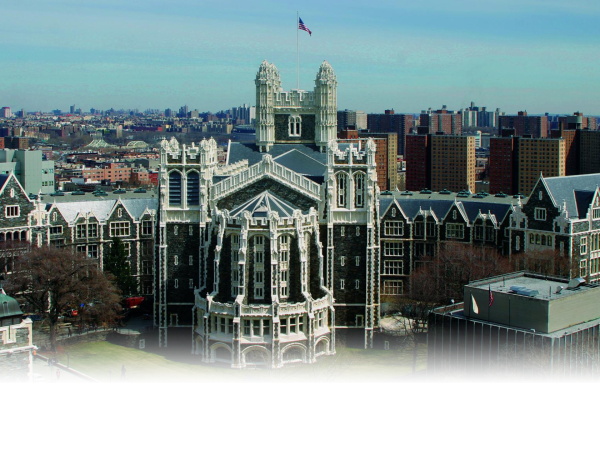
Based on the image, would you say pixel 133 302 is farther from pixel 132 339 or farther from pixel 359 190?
pixel 359 190

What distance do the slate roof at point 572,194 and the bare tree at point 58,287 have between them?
43.5 meters

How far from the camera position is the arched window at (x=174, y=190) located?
7494 cm

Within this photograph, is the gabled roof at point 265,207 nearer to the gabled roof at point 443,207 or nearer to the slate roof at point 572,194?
the gabled roof at point 443,207

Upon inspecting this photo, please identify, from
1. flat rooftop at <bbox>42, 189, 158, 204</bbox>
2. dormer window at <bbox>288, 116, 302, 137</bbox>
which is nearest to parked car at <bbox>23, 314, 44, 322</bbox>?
flat rooftop at <bbox>42, 189, 158, 204</bbox>

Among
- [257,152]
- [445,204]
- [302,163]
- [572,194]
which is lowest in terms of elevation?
[445,204]

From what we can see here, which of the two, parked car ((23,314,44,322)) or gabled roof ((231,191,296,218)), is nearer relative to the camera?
gabled roof ((231,191,296,218))

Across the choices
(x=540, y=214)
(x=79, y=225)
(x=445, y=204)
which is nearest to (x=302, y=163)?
(x=445, y=204)

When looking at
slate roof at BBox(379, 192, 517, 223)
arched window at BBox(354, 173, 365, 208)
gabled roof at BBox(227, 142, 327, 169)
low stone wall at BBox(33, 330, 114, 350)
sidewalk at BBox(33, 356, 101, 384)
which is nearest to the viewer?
sidewalk at BBox(33, 356, 101, 384)

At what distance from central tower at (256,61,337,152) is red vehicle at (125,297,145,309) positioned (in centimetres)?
2049

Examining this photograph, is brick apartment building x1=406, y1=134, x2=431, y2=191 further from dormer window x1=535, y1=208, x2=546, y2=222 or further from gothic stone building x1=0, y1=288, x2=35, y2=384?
gothic stone building x1=0, y1=288, x2=35, y2=384

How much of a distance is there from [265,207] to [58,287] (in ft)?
63.3

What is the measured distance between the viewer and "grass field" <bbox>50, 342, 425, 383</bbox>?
63938mm

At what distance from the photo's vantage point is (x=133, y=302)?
84.6 metres
